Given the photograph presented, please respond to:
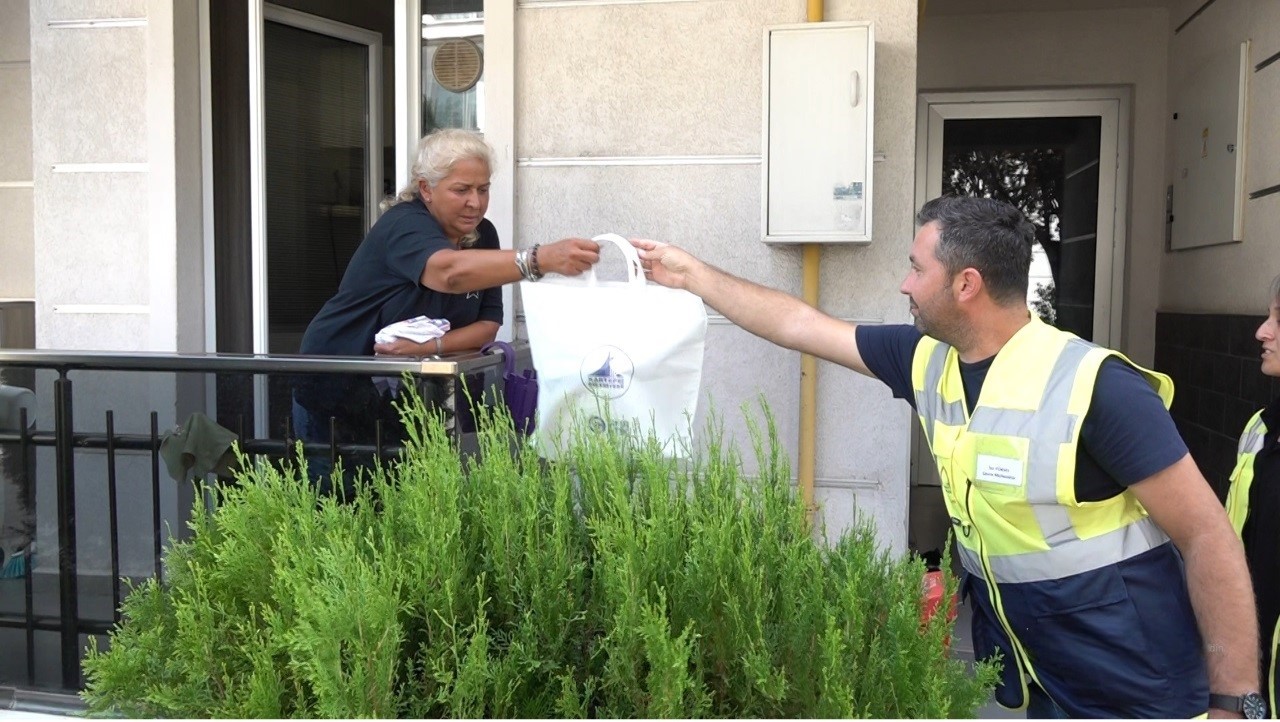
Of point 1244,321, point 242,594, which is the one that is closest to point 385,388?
point 242,594

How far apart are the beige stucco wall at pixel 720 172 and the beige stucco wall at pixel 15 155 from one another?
13.3 ft

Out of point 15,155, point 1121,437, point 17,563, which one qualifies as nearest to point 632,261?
point 1121,437

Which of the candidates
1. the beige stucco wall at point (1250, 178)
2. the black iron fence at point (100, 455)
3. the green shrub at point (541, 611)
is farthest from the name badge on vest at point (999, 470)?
the beige stucco wall at point (1250, 178)

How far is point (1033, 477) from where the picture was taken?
209cm

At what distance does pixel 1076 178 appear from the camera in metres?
7.14

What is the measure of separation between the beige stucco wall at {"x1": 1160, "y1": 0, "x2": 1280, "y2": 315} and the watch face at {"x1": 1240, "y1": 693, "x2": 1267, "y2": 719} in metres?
3.19

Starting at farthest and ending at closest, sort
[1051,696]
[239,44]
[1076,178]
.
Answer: [1076,178]
[239,44]
[1051,696]

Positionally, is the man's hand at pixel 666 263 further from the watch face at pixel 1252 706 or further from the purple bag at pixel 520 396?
the watch face at pixel 1252 706

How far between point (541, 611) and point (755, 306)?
1.40 metres

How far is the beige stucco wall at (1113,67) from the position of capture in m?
6.76

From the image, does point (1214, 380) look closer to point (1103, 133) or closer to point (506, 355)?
point (1103, 133)

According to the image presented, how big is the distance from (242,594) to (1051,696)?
160 centimetres

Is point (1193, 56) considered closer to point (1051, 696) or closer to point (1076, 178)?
point (1076, 178)

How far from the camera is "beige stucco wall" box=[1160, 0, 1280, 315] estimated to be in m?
4.73
